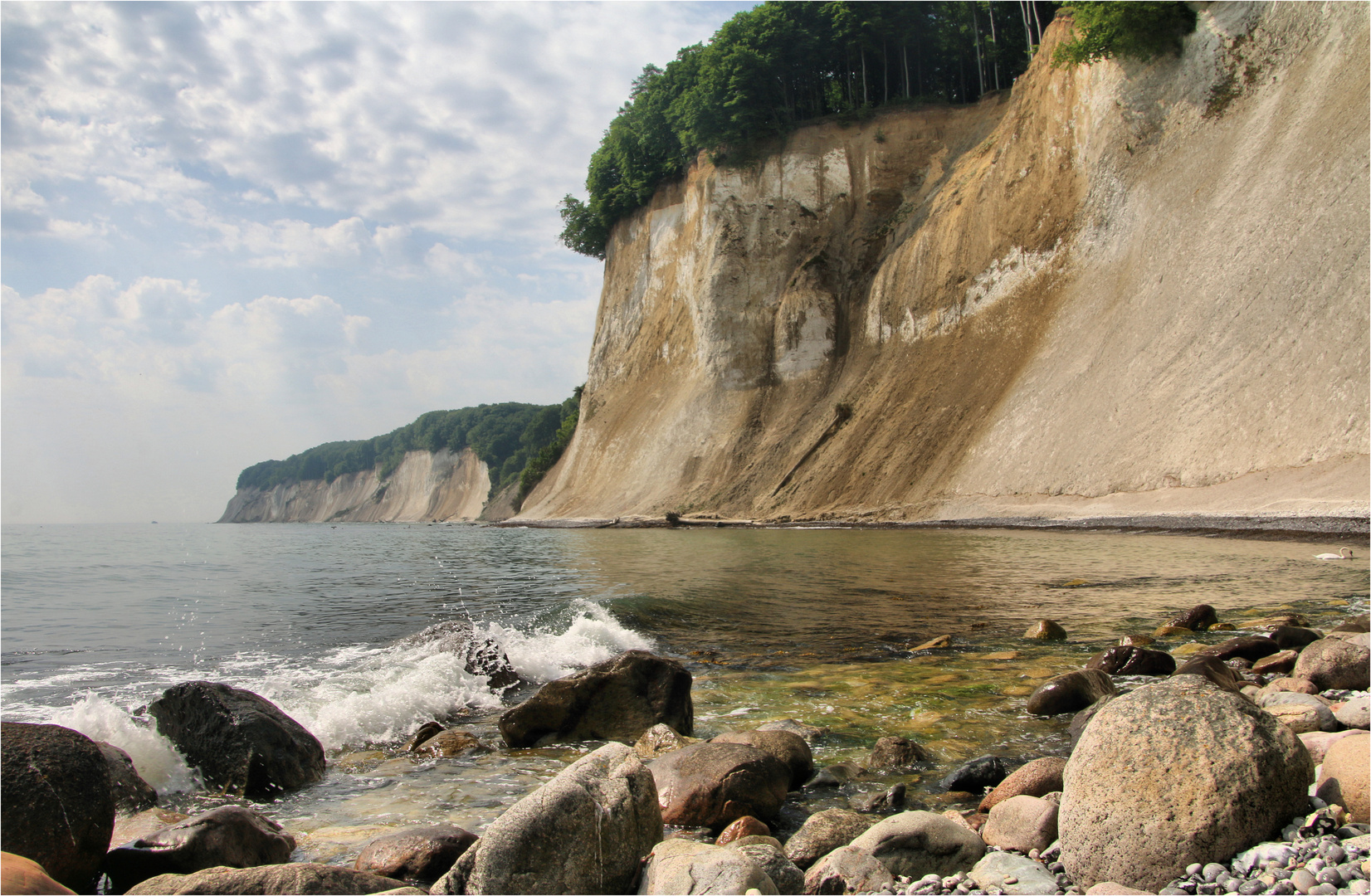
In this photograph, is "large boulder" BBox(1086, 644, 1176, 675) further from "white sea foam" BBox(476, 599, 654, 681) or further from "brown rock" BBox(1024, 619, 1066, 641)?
"white sea foam" BBox(476, 599, 654, 681)

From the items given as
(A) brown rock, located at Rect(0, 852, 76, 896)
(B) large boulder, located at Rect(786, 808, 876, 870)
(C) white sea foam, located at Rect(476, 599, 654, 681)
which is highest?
(A) brown rock, located at Rect(0, 852, 76, 896)

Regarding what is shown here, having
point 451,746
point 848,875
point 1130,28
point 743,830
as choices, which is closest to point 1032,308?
point 1130,28

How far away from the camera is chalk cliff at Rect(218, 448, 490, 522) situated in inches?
4215

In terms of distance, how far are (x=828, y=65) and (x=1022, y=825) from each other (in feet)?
173

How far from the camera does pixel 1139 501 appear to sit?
25.0 meters

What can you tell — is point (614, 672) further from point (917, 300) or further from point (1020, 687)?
point (917, 300)

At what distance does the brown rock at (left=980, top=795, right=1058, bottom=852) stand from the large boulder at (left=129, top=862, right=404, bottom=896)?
289 centimetres

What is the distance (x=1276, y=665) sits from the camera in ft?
23.1

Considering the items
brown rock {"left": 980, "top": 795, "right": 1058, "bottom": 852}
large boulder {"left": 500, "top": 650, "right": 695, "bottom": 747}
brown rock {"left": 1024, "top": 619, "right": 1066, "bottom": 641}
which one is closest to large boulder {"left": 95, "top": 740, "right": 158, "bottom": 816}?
large boulder {"left": 500, "top": 650, "right": 695, "bottom": 747}

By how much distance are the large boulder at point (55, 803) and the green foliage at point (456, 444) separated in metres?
62.0

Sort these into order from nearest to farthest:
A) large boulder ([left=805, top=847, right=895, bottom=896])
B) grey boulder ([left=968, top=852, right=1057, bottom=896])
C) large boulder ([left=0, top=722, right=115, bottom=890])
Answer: grey boulder ([left=968, top=852, right=1057, bottom=896]), large boulder ([left=805, top=847, right=895, bottom=896]), large boulder ([left=0, top=722, right=115, bottom=890])

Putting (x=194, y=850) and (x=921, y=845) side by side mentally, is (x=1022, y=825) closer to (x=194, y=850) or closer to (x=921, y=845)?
(x=921, y=845)

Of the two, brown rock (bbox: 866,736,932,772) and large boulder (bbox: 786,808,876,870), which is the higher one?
large boulder (bbox: 786,808,876,870)

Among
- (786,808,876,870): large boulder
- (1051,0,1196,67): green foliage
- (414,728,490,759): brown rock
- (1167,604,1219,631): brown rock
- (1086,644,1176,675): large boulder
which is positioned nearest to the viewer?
(786,808,876,870): large boulder
